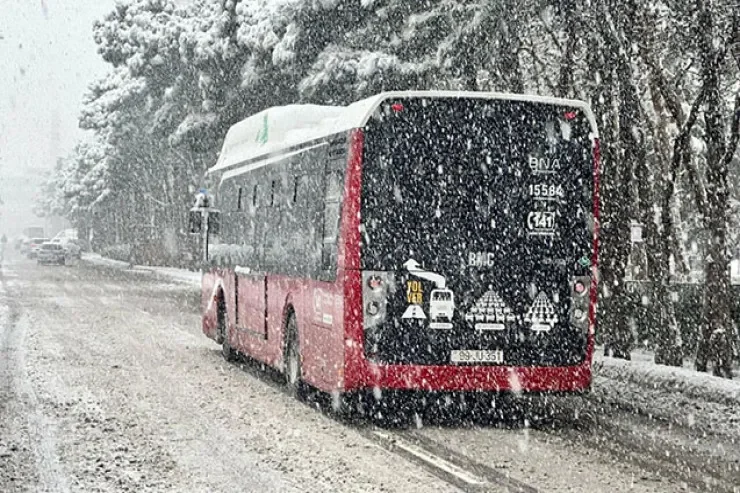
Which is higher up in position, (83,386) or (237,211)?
(237,211)

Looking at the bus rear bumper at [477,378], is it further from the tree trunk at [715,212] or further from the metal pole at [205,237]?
the metal pole at [205,237]

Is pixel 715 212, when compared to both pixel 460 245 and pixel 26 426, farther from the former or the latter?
pixel 26 426

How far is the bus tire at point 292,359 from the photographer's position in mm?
14070

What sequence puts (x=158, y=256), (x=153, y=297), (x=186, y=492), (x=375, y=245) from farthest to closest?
(x=158, y=256) → (x=153, y=297) → (x=375, y=245) → (x=186, y=492)

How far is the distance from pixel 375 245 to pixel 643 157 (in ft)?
26.4

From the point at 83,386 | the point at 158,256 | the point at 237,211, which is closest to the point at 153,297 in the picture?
the point at 237,211

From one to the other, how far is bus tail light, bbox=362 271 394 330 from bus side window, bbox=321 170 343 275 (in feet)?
1.63

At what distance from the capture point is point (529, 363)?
1208cm

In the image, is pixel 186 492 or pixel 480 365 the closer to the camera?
pixel 186 492

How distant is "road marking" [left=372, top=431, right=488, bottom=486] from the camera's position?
891 centimetres

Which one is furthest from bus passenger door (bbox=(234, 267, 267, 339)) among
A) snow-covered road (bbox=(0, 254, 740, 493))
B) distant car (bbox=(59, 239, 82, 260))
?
distant car (bbox=(59, 239, 82, 260))

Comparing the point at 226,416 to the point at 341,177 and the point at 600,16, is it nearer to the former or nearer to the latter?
the point at 341,177

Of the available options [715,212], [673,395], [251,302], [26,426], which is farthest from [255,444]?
[715,212]

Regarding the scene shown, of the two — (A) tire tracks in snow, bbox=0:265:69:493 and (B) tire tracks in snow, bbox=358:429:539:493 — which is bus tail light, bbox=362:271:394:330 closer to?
(B) tire tracks in snow, bbox=358:429:539:493
